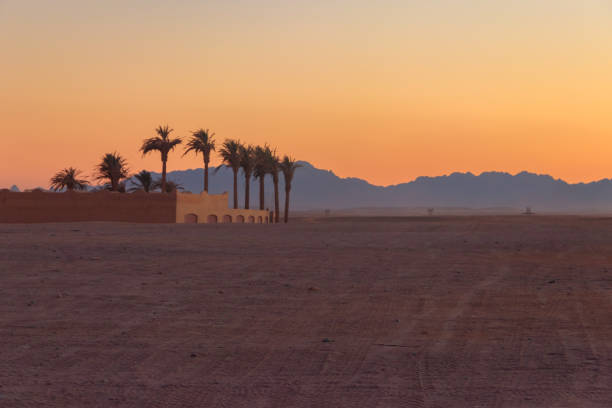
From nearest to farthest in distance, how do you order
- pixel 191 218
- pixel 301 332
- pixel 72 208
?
pixel 301 332, pixel 72 208, pixel 191 218

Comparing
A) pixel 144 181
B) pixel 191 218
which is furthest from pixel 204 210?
pixel 144 181

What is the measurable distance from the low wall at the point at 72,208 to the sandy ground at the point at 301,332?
3852 centimetres

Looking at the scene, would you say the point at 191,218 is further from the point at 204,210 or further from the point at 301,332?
the point at 301,332

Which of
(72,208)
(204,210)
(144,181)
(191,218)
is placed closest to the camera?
(72,208)

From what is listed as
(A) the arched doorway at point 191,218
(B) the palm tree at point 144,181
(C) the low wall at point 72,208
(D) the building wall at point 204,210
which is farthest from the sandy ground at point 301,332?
(B) the palm tree at point 144,181

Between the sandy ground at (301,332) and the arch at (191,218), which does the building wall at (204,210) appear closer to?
the arch at (191,218)

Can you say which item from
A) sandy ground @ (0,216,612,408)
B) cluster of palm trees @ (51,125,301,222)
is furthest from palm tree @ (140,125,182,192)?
sandy ground @ (0,216,612,408)

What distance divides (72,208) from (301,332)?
175 ft

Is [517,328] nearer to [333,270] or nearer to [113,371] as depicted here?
[113,371]

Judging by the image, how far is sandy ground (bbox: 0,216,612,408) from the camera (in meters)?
7.29

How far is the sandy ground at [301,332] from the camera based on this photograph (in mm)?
7285

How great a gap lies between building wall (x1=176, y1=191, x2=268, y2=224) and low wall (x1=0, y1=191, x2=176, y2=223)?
1.73 metres

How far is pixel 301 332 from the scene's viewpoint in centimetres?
1052

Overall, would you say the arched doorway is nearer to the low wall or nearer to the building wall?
the building wall
